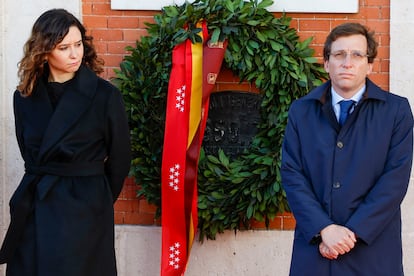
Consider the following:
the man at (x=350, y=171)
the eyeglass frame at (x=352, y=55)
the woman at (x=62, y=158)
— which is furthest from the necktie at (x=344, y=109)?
the woman at (x=62, y=158)

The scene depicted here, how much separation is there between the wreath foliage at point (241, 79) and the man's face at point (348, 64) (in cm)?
141

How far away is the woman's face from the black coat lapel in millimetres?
74

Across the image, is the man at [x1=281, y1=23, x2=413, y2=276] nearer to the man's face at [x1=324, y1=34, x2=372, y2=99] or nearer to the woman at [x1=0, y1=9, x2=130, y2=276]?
the man's face at [x1=324, y1=34, x2=372, y2=99]

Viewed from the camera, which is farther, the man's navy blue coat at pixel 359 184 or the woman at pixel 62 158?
the woman at pixel 62 158

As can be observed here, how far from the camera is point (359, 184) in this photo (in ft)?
11.7

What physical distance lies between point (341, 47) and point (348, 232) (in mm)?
854

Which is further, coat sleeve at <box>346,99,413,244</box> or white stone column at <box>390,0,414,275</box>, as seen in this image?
white stone column at <box>390,0,414,275</box>

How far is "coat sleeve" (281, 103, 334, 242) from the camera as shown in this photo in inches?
140

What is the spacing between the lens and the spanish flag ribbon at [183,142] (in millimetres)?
5207

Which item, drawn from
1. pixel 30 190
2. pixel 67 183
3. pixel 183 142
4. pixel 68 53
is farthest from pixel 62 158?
pixel 183 142

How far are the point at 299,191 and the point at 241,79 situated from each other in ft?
5.95

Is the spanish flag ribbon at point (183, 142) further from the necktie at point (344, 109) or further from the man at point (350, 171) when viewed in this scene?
the necktie at point (344, 109)

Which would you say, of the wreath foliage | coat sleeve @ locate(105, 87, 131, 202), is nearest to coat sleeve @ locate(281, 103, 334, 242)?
coat sleeve @ locate(105, 87, 131, 202)

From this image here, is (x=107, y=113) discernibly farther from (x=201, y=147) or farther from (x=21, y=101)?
(x=201, y=147)
